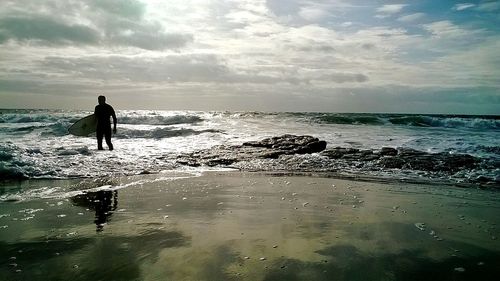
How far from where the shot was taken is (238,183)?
8.55 metres

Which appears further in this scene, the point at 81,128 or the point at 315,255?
the point at 81,128

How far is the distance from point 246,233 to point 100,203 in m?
2.93

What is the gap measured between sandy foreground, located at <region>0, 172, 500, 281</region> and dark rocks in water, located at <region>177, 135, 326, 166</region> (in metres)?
4.45

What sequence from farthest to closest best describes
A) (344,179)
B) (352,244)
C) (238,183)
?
(344,179) → (238,183) → (352,244)

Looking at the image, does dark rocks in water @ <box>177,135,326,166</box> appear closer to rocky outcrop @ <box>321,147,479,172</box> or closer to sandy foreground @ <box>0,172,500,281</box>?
rocky outcrop @ <box>321,147,479,172</box>

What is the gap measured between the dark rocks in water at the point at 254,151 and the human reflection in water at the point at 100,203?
186 inches

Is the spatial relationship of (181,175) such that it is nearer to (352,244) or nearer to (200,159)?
(200,159)

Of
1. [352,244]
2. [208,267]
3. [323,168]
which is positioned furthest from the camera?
[323,168]

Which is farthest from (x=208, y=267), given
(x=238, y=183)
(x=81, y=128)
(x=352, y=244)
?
(x=81, y=128)

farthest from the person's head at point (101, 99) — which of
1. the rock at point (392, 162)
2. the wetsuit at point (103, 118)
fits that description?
the rock at point (392, 162)

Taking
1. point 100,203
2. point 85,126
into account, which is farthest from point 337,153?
point 85,126

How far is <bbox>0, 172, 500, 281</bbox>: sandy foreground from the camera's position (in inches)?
141

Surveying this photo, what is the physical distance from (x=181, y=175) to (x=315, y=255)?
6185 mm

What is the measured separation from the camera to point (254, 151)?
14.3 meters
